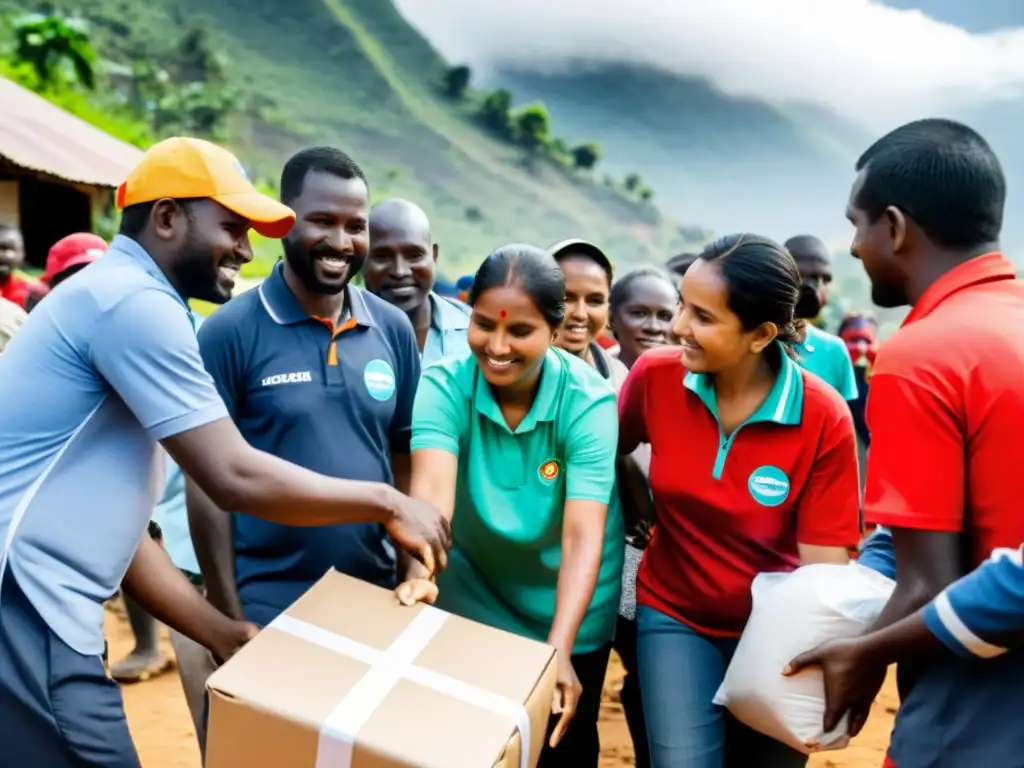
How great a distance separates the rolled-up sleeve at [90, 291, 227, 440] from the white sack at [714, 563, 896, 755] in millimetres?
1165

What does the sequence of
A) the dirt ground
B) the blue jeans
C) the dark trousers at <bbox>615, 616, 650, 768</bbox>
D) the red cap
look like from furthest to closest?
the red cap
the dirt ground
the dark trousers at <bbox>615, 616, 650, 768</bbox>
the blue jeans

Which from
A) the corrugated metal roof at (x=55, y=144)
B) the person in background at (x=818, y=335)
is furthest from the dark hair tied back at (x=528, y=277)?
the corrugated metal roof at (x=55, y=144)

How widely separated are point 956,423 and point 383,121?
30.4 m

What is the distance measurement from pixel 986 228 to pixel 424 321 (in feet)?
7.03

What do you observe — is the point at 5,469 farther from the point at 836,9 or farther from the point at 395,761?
the point at 836,9

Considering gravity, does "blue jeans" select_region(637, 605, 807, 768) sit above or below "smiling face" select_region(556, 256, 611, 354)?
below

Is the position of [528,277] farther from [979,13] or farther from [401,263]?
[979,13]

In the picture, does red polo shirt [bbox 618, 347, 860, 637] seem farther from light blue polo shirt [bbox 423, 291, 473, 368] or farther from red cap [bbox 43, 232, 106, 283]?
red cap [bbox 43, 232, 106, 283]

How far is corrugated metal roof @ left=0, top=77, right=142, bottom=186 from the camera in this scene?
10680 mm

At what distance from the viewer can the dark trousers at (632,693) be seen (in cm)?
263

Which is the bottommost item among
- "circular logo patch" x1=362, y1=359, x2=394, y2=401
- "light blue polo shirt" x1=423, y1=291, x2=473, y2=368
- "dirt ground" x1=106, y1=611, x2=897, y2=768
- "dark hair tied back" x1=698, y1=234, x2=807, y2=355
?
"dirt ground" x1=106, y1=611, x2=897, y2=768

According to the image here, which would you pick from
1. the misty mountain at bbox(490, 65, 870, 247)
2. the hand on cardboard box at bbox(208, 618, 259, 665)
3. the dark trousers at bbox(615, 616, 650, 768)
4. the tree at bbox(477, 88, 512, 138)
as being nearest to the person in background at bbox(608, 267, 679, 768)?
the dark trousers at bbox(615, 616, 650, 768)

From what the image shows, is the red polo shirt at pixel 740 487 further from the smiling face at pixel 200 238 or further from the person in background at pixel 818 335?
the person in background at pixel 818 335

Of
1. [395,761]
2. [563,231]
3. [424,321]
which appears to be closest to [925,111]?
[563,231]
